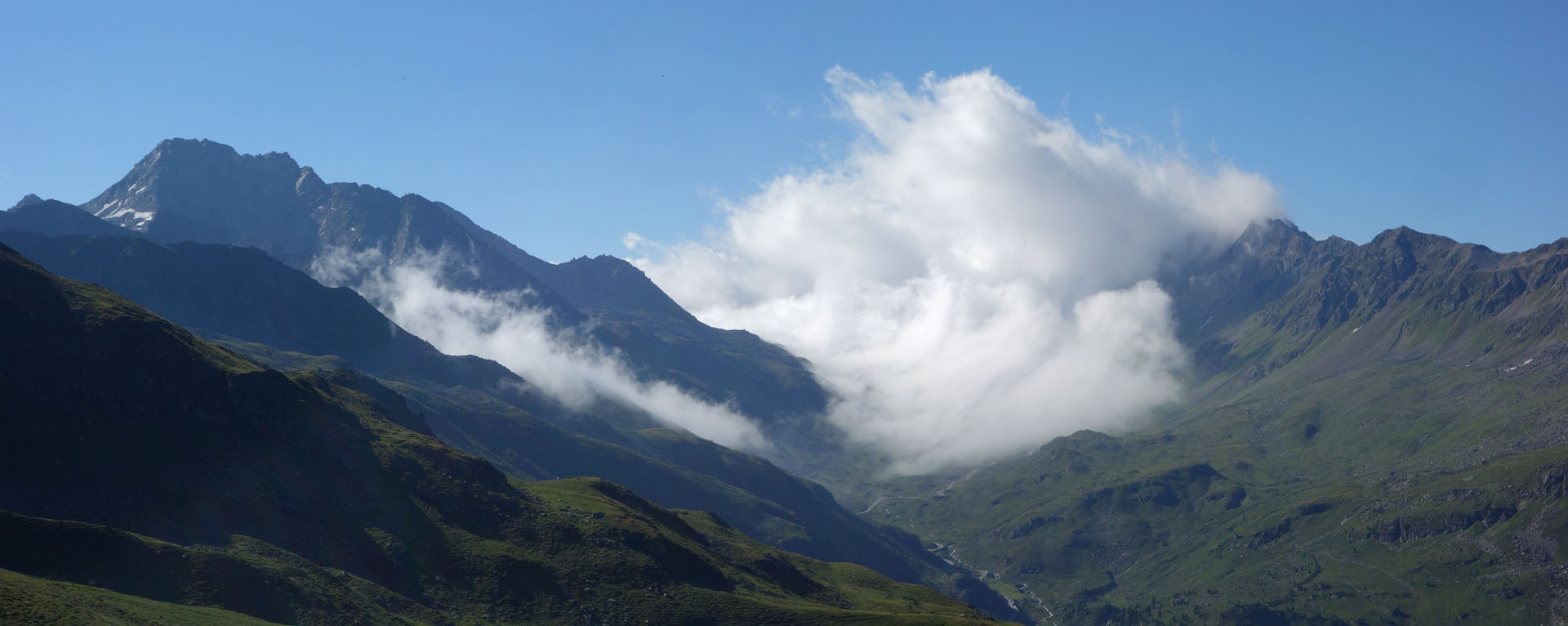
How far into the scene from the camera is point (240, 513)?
552ft

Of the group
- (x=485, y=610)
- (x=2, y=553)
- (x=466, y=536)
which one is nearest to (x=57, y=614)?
(x=2, y=553)

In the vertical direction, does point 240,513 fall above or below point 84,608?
above

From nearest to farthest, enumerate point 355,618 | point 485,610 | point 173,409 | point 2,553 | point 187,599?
1. point 2,553
2. point 187,599
3. point 355,618
4. point 485,610
5. point 173,409

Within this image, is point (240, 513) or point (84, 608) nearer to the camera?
point (84, 608)

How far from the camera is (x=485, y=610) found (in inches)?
6693

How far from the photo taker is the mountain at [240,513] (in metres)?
143

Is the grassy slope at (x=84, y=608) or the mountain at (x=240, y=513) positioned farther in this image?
the mountain at (x=240, y=513)

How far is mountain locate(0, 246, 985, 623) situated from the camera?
143m

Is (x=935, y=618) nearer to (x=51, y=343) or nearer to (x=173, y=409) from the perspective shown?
(x=173, y=409)

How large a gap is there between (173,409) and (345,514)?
37.1m

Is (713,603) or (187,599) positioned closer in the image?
(187,599)

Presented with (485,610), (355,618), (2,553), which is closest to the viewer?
(2,553)

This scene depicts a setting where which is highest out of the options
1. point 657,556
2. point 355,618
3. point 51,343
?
point 51,343

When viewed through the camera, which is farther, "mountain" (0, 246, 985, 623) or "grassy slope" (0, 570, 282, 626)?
"mountain" (0, 246, 985, 623)
